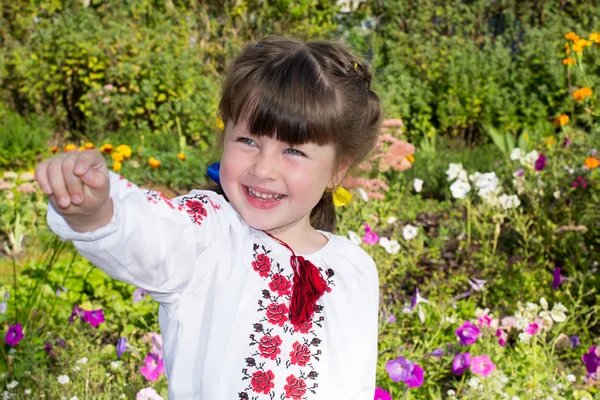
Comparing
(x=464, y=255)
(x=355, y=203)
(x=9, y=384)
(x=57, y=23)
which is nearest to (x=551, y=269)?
(x=464, y=255)

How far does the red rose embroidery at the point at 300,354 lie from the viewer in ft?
4.52

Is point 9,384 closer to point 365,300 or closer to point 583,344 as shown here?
point 365,300

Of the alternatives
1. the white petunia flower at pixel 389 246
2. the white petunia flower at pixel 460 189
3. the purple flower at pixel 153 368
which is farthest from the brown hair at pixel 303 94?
the white petunia flower at pixel 460 189

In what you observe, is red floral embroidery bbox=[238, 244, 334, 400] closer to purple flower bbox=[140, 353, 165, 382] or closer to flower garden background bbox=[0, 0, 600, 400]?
flower garden background bbox=[0, 0, 600, 400]

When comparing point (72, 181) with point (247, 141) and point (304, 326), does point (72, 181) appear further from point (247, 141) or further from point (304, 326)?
point (304, 326)

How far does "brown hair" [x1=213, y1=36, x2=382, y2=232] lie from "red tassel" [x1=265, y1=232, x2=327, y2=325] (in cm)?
25

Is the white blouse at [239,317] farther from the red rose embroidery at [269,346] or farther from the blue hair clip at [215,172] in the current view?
the blue hair clip at [215,172]

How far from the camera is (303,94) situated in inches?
53.7

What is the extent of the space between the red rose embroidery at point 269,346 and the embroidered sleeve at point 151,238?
0.57 ft

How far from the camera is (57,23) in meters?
7.26

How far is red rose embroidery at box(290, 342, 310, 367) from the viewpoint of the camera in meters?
1.38

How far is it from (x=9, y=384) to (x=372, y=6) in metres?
7.15

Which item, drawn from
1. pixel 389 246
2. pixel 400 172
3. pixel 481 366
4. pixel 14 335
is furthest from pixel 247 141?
pixel 400 172

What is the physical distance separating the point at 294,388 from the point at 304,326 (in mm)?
118
